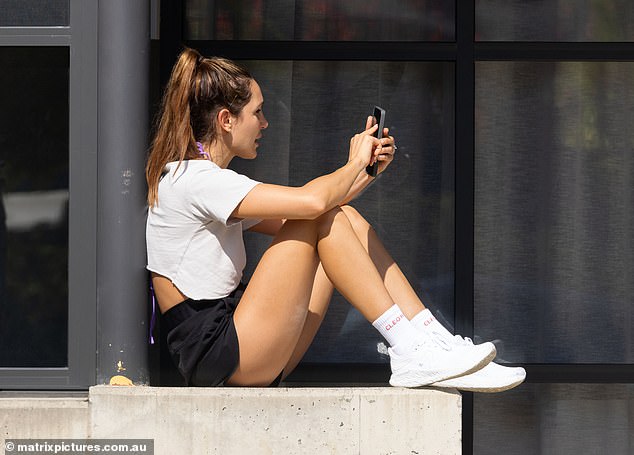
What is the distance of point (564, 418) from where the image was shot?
16.1 ft

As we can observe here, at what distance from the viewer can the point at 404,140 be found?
4.86 metres

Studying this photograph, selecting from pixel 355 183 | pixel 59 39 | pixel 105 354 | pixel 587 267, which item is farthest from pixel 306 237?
pixel 587 267

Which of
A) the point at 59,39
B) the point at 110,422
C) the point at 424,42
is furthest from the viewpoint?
the point at 424,42

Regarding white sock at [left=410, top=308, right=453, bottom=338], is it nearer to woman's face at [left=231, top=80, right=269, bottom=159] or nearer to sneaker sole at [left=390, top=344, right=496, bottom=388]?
sneaker sole at [left=390, top=344, right=496, bottom=388]

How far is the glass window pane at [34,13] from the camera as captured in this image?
402cm

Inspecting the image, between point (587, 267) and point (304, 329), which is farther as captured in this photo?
point (587, 267)

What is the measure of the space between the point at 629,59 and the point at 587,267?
0.95 meters

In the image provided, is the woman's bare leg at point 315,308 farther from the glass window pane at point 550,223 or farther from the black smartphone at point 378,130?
the glass window pane at point 550,223

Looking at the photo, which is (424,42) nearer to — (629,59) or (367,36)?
(367,36)

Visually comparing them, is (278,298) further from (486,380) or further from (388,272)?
(486,380)

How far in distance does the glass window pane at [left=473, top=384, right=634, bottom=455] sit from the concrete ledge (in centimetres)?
125

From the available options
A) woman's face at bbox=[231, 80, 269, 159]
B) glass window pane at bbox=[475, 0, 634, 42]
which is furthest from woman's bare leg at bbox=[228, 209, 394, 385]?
glass window pane at bbox=[475, 0, 634, 42]

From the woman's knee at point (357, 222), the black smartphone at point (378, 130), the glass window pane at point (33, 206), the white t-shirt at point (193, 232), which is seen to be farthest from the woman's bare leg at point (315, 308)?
the glass window pane at point (33, 206)

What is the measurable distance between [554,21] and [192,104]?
1819 mm
